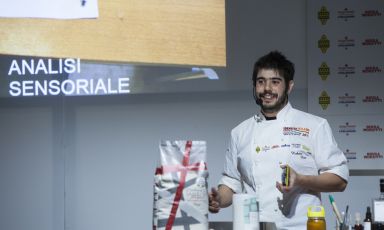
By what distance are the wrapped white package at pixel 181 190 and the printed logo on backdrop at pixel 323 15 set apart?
7.81 feet

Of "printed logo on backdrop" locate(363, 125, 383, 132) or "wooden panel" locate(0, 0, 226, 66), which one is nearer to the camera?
"wooden panel" locate(0, 0, 226, 66)

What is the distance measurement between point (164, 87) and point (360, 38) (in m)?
1.05

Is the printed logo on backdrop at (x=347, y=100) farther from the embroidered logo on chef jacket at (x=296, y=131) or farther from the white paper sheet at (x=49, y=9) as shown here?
the white paper sheet at (x=49, y=9)

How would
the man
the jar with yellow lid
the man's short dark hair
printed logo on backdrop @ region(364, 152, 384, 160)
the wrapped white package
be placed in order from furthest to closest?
printed logo on backdrop @ region(364, 152, 384, 160) → the man's short dark hair → the man → the jar with yellow lid → the wrapped white package

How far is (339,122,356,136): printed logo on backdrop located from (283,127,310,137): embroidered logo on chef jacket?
132 cm

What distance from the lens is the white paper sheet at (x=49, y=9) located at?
4.08ft

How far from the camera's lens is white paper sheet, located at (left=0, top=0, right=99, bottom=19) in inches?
48.9

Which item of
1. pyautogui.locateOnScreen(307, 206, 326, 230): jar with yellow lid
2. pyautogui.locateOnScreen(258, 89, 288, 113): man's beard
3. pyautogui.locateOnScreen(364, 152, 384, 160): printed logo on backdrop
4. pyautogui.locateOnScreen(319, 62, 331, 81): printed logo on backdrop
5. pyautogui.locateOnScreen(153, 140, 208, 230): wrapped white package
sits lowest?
pyautogui.locateOnScreen(307, 206, 326, 230): jar with yellow lid

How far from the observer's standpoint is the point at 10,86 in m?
3.63

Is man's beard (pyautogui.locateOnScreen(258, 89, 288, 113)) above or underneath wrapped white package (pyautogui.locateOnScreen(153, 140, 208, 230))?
above

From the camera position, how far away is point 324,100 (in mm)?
3359

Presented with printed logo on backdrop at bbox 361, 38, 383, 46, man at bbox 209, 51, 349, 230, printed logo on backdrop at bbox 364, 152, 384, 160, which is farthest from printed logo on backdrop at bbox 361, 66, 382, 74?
man at bbox 209, 51, 349, 230

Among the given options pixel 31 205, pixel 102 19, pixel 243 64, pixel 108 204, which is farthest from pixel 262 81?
pixel 31 205

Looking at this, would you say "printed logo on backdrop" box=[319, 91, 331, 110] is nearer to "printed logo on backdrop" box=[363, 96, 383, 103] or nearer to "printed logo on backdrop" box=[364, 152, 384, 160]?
"printed logo on backdrop" box=[363, 96, 383, 103]
